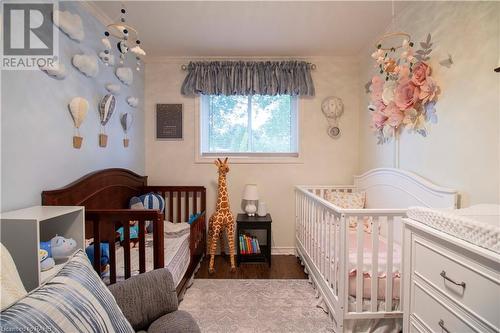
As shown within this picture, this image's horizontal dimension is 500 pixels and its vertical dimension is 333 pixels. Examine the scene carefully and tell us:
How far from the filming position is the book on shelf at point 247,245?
2.51m

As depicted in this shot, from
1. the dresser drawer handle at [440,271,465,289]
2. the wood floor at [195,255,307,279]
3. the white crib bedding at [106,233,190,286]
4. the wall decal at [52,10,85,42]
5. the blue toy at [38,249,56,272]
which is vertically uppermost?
the wall decal at [52,10,85,42]

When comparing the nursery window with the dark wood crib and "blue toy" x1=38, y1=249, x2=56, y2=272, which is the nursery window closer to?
the dark wood crib

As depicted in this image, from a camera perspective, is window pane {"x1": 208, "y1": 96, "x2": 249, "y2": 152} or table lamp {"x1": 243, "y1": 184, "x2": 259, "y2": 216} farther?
window pane {"x1": 208, "y1": 96, "x2": 249, "y2": 152}

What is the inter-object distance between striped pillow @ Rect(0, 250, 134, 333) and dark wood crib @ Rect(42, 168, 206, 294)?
1.64ft

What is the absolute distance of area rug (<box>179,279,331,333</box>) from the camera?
62.9 inches

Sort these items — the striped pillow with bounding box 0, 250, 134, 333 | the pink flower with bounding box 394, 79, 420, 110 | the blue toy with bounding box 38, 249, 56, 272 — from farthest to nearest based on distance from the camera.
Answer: the pink flower with bounding box 394, 79, 420, 110
the blue toy with bounding box 38, 249, 56, 272
the striped pillow with bounding box 0, 250, 134, 333

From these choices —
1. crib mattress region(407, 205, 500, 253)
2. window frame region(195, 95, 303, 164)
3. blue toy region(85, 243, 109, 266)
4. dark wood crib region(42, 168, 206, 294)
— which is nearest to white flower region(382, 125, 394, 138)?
window frame region(195, 95, 303, 164)

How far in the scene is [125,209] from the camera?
1.64 metres

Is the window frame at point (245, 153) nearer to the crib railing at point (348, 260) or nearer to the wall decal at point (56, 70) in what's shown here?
the crib railing at point (348, 260)

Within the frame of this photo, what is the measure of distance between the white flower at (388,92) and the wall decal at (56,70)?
2417 mm

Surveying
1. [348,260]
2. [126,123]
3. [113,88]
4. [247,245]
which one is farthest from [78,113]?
[348,260]

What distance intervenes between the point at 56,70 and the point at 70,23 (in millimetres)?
360

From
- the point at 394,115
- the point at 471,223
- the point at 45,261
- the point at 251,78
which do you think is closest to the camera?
the point at 471,223

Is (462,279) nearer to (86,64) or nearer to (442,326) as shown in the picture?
(442,326)
